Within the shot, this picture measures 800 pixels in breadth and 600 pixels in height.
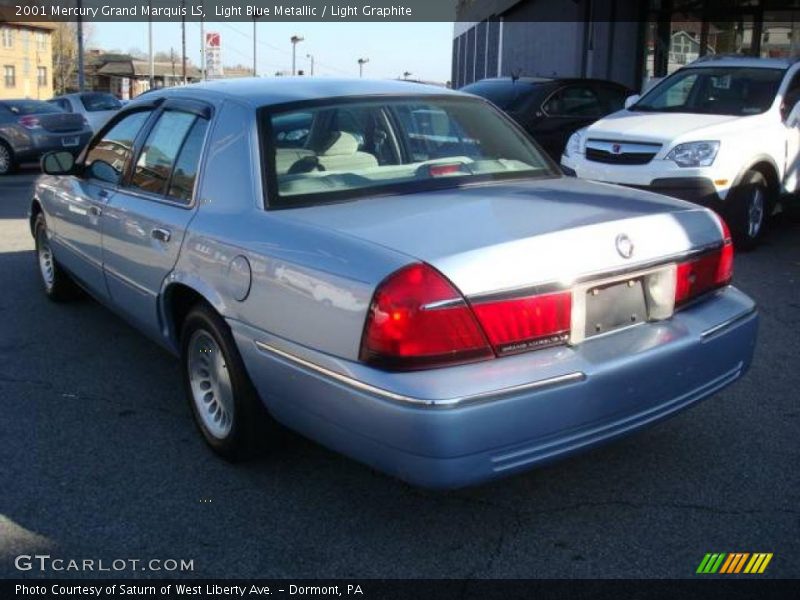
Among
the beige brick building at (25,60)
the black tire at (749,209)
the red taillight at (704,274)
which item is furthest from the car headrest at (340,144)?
the beige brick building at (25,60)

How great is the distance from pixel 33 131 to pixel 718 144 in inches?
555

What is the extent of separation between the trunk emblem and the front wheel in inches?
203

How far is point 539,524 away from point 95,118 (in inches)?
807

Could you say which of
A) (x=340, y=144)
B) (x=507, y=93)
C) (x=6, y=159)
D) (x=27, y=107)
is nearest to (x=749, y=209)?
(x=507, y=93)

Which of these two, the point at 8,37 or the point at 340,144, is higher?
the point at 8,37

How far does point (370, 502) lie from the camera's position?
3.45 metres

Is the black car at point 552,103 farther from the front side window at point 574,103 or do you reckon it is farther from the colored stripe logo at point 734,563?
the colored stripe logo at point 734,563

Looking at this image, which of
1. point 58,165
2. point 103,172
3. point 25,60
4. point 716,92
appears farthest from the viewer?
point 25,60

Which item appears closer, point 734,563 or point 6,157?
point 734,563

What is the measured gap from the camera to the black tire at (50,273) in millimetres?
6141

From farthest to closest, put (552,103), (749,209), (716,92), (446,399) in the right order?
(552,103)
(716,92)
(749,209)
(446,399)

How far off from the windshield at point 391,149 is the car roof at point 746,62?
579 cm

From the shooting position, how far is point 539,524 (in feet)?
10.6
